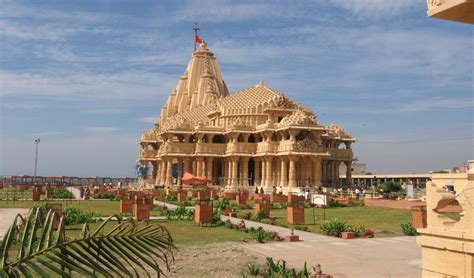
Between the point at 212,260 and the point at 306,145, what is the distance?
38967 mm

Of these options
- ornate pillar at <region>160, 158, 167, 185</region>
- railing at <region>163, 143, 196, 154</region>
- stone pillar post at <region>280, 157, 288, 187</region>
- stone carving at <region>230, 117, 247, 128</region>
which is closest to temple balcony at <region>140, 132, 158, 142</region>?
ornate pillar at <region>160, 158, 167, 185</region>

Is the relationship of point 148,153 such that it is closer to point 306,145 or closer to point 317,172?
point 306,145

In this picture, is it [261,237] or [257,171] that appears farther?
[257,171]

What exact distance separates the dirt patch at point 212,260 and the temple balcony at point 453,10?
7258 mm

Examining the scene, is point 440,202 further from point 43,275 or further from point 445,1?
point 43,275

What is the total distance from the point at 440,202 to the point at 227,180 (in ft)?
169

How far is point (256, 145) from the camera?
187 ft

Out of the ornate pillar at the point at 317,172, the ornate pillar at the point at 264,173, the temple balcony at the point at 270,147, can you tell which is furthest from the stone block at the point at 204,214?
the ornate pillar at the point at 264,173

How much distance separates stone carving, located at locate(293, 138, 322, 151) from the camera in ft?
167

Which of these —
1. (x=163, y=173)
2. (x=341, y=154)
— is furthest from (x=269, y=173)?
(x=163, y=173)

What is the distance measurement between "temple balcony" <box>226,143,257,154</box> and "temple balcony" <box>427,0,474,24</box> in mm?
50437

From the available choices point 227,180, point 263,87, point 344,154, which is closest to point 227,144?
point 227,180

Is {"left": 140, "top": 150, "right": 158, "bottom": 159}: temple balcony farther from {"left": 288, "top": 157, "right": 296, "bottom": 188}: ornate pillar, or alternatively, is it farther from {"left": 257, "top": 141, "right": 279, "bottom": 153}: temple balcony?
{"left": 288, "top": 157, "right": 296, "bottom": 188}: ornate pillar

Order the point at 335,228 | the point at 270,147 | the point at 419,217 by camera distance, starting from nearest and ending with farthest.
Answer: the point at 335,228
the point at 419,217
the point at 270,147
